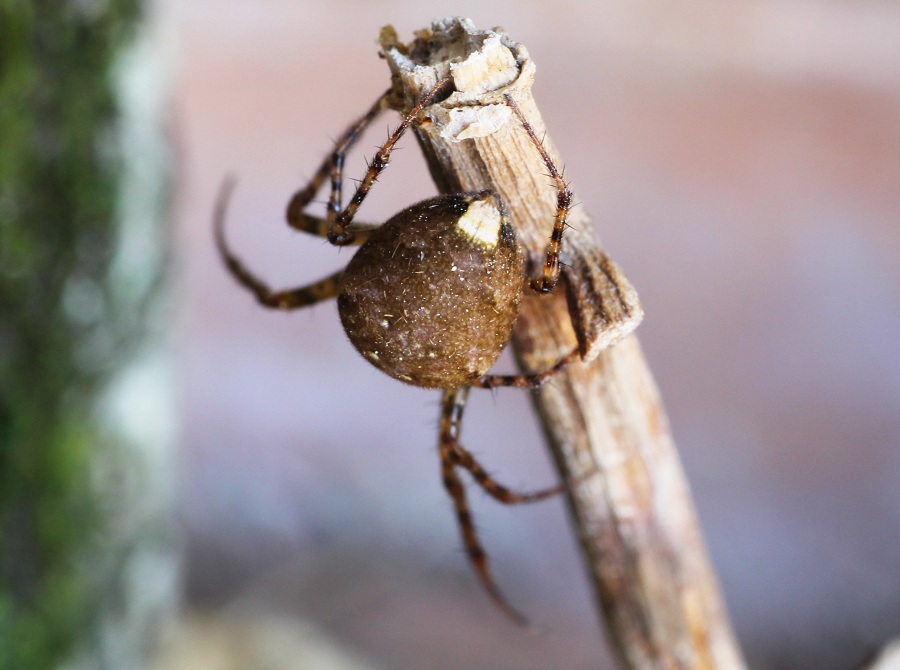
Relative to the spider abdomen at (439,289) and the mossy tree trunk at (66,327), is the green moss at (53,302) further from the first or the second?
the spider abdomen at (439,289)

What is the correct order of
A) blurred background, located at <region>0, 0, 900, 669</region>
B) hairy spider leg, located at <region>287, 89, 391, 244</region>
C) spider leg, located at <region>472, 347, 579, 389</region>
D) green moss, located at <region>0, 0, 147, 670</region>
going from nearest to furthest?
1. spider leg, located at <region>472, 347, 579, 389</region>
2. hairy spider leg, located at <region>287, 89, 391, 244</region>
3. green moss, located at <region>0, 0, 147, 670</region>
4. blurred background, located at <region>0, 0, 900, 669</region>

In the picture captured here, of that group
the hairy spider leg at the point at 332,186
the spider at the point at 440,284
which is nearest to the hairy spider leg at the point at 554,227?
the spider at the point at 440,284

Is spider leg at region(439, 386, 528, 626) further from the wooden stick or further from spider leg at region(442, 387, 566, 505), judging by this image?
the wooden stick

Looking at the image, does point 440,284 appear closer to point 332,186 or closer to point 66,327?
point 332,186

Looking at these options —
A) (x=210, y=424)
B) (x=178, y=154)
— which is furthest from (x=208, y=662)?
(x=178, y=154)

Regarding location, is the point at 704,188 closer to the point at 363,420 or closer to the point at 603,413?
the point at 363,420

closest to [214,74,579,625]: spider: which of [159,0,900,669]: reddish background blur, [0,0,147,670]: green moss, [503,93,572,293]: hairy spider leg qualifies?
[503,93,572,293]: hairy spider leg
